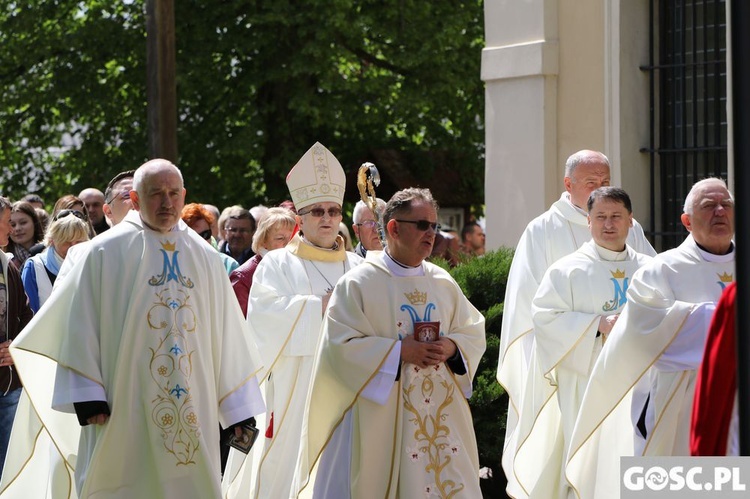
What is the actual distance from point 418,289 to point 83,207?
4.50 meters

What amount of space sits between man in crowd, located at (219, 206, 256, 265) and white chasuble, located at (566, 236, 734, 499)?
4.49 m

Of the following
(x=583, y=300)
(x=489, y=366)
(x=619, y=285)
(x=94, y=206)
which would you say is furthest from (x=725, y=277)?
(x=94, y=206)

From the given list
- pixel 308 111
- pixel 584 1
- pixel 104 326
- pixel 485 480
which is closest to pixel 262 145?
pixel 308 111

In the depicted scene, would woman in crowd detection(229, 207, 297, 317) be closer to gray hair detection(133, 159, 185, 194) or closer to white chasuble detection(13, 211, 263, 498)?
white chasuble detection(13, 211, 263, 498)

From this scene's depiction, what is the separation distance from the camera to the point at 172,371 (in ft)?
22.0

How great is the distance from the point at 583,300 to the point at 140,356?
8.08 ft

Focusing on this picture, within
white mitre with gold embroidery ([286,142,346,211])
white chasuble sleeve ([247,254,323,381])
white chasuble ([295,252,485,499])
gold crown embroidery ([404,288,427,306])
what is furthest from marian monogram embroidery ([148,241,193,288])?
white mitre with gold embroidery ([286,142,346,211])

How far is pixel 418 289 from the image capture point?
6324 millimetres

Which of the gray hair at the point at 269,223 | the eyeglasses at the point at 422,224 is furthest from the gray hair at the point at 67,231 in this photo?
the eyeglasses at the point at 422,224

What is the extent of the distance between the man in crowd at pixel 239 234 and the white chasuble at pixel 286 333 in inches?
105

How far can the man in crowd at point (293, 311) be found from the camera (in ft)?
26.6

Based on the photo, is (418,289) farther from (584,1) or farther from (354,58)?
(354,58)

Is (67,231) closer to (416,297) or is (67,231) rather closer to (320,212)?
(320,212)

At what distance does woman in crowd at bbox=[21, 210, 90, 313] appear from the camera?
29.2 feet
